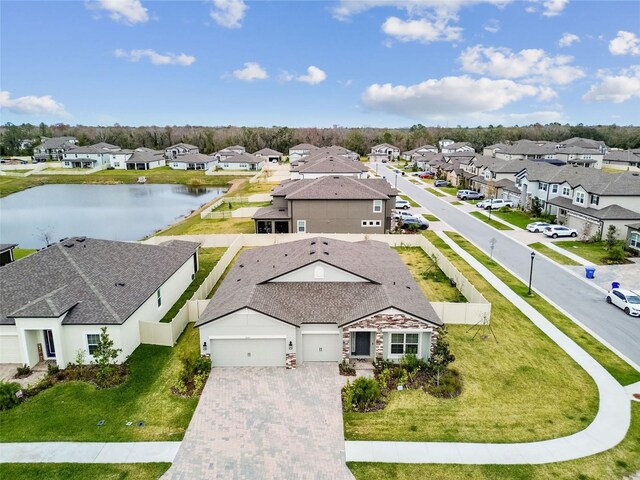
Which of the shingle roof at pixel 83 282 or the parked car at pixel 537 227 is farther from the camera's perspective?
the parked car at pixel 537 227

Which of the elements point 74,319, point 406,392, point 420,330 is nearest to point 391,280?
point 420,330

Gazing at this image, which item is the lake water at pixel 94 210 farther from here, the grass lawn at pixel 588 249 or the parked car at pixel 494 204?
the grass lawn at pixel 588 249

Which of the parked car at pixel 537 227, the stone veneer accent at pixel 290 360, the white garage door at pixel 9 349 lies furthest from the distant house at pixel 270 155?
the stone veneer accent at pixel 290 360

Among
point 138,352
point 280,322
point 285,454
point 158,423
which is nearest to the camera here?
point 285,454

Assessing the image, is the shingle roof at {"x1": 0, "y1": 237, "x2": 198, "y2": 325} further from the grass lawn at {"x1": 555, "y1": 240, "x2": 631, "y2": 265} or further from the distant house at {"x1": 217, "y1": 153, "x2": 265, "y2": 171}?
the distant house at {"x1": 217, "y1": 153, "x2": 265, "y2": 171}

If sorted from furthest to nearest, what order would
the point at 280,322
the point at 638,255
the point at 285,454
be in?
the point at 638,255 → the point at 280,322 → the point at 285,454

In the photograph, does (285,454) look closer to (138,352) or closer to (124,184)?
(138,352)

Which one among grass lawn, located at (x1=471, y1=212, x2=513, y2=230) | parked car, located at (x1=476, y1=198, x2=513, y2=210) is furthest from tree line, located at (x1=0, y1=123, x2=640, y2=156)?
grass lawn, located at (x1=471, y1=212, x2=513, y2=230)
